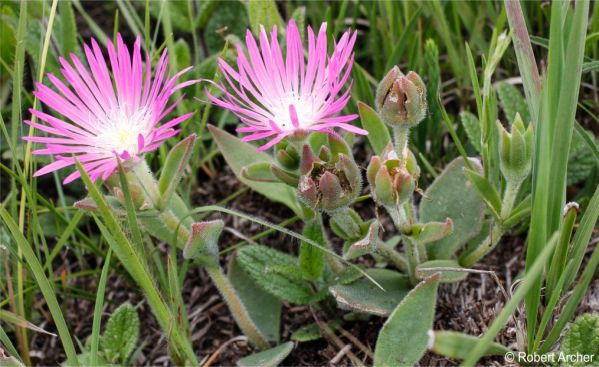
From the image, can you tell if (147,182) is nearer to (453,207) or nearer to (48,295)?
(48,295)

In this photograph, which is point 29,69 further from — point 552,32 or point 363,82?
point 552,32

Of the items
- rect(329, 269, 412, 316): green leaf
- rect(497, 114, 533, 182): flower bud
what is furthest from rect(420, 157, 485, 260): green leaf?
rect(497, 114, 533, 182): flower bud

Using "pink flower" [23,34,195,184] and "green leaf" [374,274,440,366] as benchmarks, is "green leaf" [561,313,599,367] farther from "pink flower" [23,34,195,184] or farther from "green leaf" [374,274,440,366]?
"pink flower" [23,34,195,184]

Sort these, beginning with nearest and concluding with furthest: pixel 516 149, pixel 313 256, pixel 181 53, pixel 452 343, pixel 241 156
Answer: pixel 452 343
pixel 516 149
pixel 313 256
pixel 241 156
pixel 181 53

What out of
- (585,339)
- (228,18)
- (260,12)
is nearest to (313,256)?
(585,339)

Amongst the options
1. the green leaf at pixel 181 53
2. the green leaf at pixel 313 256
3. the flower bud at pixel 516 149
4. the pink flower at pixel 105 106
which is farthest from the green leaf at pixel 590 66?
the green leaf at pixel 181 53

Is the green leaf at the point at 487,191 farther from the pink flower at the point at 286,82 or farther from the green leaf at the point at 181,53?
the green leaf at the point at 181,53

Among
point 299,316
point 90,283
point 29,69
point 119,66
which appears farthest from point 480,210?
point 29,69
